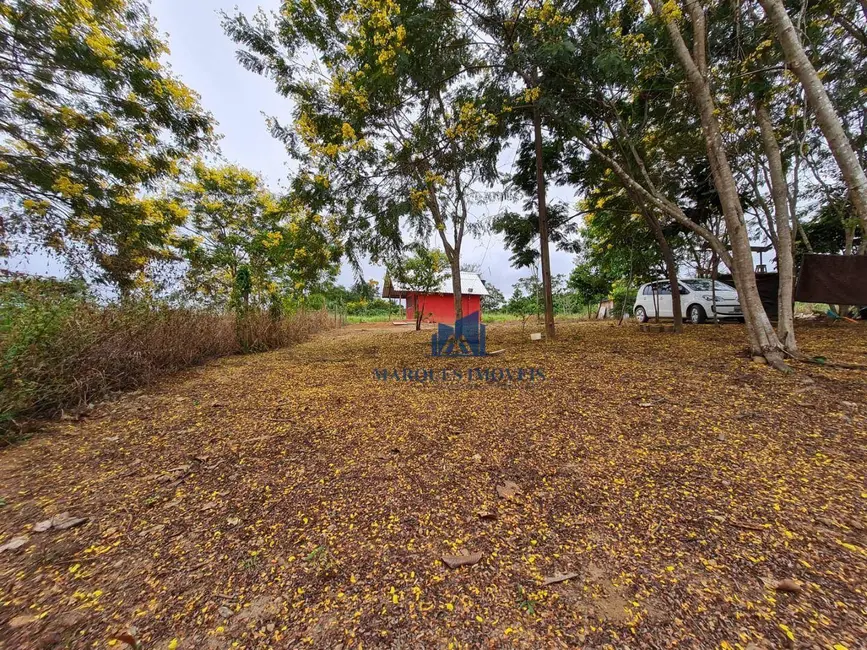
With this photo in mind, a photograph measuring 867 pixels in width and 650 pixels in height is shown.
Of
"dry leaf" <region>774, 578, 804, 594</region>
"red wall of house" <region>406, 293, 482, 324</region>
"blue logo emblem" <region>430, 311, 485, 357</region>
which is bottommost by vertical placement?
"dry leaf" <region>774, 578, 804, 594</region>

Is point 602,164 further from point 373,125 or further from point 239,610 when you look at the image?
point 239,610

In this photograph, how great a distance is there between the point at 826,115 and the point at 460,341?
4506mm

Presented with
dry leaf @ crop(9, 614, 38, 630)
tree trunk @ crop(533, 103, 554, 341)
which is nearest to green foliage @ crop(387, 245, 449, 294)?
tree trunk @ crop(533, 103, 554, 341)

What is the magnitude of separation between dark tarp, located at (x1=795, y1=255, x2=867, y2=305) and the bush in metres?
8.57

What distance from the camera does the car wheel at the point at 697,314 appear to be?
26.9 feet

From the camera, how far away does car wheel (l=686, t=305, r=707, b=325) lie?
26.9ft

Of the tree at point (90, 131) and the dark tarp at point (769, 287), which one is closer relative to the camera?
the tree at point (90, 131)

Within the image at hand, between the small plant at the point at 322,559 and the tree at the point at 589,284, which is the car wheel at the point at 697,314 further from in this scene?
the small plant at the point at 322,559

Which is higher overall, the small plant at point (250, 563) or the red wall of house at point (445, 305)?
the red wall of house at point (445, 305)

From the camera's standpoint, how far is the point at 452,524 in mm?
1295

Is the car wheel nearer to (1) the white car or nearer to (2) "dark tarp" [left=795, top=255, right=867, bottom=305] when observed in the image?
(1) the white car


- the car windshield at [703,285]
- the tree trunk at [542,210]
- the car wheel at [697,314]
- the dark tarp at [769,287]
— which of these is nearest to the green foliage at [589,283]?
the car windshield at [703,285]

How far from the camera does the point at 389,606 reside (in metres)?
0.96

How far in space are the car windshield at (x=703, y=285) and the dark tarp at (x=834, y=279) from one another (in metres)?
3.92
